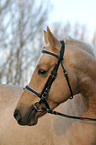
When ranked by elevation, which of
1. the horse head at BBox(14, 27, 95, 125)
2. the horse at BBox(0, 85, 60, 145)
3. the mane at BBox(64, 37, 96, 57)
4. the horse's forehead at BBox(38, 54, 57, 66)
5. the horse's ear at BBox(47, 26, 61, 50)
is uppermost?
the horse's ear at BBox(47, 26, 61, 50)

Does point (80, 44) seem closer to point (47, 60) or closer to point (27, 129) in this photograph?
point (47, 60)

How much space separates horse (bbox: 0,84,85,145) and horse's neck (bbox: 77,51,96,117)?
339 mm

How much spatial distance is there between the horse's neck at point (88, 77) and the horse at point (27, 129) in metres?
0.34

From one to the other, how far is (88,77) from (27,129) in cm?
143

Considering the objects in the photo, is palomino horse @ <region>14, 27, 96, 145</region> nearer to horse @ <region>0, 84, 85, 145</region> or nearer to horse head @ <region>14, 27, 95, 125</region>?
horse head @ <region>14, 27, 95, 125</region>

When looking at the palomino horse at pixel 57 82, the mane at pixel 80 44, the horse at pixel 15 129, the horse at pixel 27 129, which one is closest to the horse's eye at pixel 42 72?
the palomino horse at pixel 57 82

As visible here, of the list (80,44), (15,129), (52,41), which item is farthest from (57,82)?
(15,129)

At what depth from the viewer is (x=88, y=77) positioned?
2609 millimetres

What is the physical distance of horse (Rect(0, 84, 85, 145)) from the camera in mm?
3035

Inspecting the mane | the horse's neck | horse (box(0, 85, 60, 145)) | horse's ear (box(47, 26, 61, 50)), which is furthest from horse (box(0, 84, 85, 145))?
horse's ear (box(47, 26, 61, 50))

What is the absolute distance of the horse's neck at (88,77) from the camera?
258cm

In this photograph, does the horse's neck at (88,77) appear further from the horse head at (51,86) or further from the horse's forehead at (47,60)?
the horse's forehead at (47,60)

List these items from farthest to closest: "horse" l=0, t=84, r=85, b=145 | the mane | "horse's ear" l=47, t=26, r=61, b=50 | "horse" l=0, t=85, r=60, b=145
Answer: "horse" l=0, t=85, r=60, b=145
"horse" l=0, t=84, r=85, b=145
the mane
"horse's ear" l=47, t=26, r=61, b=50

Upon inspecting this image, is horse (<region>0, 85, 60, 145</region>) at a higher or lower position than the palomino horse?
lower
